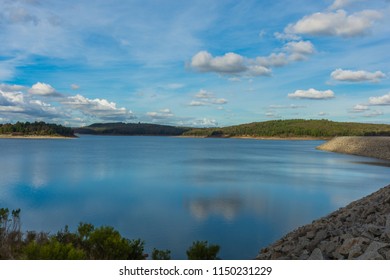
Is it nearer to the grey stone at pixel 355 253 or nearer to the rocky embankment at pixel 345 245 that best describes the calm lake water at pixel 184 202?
the rocky embankment at pixel 345 245

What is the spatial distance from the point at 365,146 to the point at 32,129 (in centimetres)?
12080

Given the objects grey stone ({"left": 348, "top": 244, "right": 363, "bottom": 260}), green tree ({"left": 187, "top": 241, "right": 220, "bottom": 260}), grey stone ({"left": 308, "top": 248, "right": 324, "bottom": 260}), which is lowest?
green tree ({"left": 187, "top": 241, "right": 220, "bottom": 260})

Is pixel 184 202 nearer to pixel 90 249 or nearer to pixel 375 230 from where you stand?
pixel 90 249

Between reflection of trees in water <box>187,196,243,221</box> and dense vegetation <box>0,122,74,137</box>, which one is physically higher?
dense vegetation <box>0,122,74,137</box>

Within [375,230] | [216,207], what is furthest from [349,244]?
[216,207]

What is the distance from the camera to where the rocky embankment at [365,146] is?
2049 inches

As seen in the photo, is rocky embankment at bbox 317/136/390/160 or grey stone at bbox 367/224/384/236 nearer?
grey stone at bbox 367/224/384/236

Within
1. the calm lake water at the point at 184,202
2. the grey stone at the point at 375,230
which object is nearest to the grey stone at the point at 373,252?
the grey stone at the point at 375,230

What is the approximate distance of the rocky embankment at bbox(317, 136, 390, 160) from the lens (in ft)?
171

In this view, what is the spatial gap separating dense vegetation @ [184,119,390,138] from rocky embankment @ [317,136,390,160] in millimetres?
58826

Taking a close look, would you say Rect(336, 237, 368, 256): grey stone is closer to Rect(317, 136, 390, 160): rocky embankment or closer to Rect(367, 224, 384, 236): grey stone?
Rect(367, 224, 384, 236): grey stone

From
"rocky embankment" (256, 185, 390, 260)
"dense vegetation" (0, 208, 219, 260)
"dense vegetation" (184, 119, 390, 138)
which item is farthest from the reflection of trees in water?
"dense vegetation" (184, 119, 390, 138)

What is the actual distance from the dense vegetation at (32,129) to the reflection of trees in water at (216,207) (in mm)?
127817
